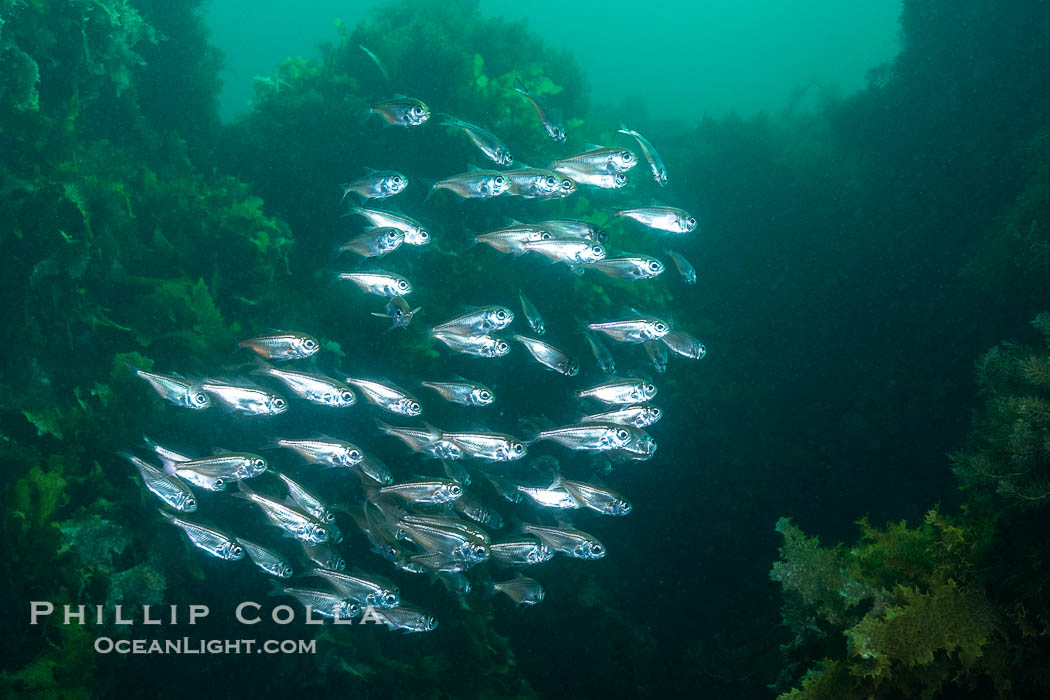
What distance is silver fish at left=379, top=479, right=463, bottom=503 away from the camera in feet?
14.6

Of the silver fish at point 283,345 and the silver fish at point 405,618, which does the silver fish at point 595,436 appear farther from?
the silver fish at point 283,345

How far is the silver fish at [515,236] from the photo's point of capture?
5051 mm

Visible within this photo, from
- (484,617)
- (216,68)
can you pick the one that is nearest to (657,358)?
(484,617)

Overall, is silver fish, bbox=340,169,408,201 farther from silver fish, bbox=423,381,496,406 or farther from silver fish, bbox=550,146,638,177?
silver fish, bbox=423,381,496,406

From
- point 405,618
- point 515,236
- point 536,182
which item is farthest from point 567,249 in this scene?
point 405,618

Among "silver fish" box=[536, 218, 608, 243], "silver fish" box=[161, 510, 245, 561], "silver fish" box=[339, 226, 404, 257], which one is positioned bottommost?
"silver fish" box=[161, 510, 245, 561]

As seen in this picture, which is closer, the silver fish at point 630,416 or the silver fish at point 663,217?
the silver fish at point 630,416

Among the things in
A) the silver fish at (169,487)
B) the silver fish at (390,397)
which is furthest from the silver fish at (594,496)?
the silver fish at (169,487)

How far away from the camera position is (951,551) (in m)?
3.49

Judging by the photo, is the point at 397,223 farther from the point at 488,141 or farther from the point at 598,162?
the point at 598,162

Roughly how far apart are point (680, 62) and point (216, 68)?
3548 inches

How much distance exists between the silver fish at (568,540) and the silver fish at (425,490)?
92 cm

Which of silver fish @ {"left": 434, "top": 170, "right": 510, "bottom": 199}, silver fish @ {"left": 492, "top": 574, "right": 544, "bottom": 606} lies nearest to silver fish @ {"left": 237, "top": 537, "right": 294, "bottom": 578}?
silver fish @ {"left": 492, "top": 574, "right": 544, "bottom": 606}

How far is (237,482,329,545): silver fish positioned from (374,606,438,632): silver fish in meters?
1.03
